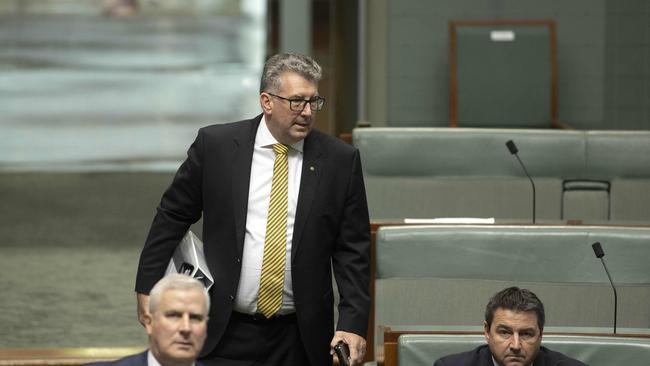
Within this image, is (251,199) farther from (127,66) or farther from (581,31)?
(127,66)

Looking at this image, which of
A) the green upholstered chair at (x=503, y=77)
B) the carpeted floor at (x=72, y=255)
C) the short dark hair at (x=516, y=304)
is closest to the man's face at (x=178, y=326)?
the short dark hair at (x=516, y=304)

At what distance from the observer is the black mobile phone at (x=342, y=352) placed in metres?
3.37

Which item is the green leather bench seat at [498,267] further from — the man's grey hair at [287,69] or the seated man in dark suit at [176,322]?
the seated man in dark suit at [176,322]

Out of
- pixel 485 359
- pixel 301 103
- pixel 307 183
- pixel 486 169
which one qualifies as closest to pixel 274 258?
pixel 307 183

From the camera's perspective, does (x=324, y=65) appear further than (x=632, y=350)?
Yes

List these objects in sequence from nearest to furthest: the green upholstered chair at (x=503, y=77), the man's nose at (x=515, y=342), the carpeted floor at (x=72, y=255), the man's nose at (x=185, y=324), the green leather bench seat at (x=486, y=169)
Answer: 1. the man's nose at (x=185, y=324)
2. the man's nose at (x=515, y=342)
3. the carpeted floor at (x=72, y=255)
4. the green leather bench seat at (x=486, y=169)
5. the green upholstered chair at (x=503, y=77)

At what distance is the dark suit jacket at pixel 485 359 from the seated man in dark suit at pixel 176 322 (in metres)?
0.88

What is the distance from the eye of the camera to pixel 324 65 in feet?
36.1

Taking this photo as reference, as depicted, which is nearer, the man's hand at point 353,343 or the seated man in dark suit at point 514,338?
the seated man in dark suit at point 514,338

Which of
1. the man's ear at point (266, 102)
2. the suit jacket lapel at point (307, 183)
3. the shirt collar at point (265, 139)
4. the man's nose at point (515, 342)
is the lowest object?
the man's nose at point (515, 342)

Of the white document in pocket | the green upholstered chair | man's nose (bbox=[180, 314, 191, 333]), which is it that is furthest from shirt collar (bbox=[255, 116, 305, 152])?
the green upholstered chair

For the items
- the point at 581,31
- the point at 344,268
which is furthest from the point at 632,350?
the point at 581,31

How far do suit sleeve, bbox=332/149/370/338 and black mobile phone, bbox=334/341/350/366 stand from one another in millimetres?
63

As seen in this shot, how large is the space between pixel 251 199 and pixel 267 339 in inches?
15.2
